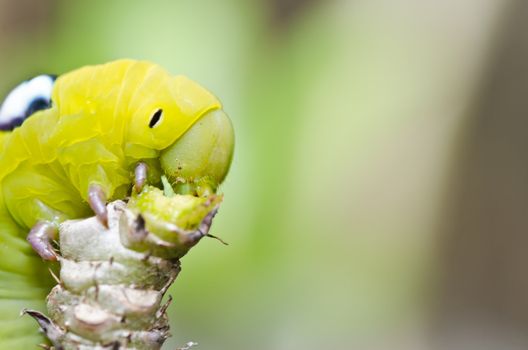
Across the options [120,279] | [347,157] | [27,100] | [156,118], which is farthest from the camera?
[347,157]

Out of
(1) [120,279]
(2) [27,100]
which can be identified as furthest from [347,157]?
(1) [120,279]

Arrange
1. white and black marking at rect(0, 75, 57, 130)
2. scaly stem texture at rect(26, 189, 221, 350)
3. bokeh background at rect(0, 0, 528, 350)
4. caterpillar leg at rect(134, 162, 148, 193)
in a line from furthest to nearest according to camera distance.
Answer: bokeh background at rect(0, 0, 528, 350), white and black marking at rect(0, 75, 57, 130), caterpillar leg at rect(134, 162, 148, 193), scaly stem texture at rect(26, 189, 221, 350)

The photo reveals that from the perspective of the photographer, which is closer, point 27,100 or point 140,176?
point 140,176

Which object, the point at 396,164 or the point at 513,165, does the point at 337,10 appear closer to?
the point at 396,164

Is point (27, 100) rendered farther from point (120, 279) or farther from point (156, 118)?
point (120, 279)

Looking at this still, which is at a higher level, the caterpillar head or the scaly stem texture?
the caterpillar head

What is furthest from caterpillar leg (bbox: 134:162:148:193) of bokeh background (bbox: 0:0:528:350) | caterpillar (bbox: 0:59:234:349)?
bokeh background (bbox: 0:0:528:350)

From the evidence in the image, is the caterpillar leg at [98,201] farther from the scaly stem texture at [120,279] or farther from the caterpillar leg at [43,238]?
the caterpillar leg at [43,238]

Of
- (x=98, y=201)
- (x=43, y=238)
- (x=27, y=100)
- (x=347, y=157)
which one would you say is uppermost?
(x=27, y=100)

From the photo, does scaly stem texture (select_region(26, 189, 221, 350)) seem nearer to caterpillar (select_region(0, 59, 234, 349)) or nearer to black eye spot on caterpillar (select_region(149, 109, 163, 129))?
caterpillar (select_region(0, 59, 234, 349))
